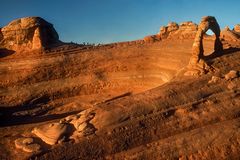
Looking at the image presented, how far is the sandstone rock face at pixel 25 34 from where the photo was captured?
19250mm

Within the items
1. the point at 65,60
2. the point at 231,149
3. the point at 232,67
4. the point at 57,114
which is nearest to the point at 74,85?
the point at 65,60

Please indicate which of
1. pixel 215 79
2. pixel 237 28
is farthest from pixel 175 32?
pixel 215 79

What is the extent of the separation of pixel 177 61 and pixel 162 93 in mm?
6394

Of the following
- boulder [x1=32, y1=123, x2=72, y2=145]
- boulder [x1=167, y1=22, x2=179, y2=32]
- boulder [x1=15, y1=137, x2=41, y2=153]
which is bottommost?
boulder [x1=15, y1=137, x2=41, y2=153]

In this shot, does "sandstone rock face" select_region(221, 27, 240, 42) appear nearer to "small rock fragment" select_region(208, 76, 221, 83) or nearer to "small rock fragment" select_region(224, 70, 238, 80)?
"small rock fragment" select_region(224, 70, 238, 80)

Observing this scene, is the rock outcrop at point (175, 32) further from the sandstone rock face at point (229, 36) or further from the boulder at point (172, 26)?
the sandstone rock face at point (229, 36)

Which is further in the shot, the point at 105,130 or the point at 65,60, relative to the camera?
the point at 65,60

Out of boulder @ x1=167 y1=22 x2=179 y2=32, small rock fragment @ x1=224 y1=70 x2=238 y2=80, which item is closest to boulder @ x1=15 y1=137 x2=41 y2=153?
small rock fragment @ x1=224 y1=70 x2=238 y2=80

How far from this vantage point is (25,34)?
63.4 ft

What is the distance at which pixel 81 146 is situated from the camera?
9.46m

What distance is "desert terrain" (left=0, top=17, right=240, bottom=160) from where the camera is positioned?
980cm

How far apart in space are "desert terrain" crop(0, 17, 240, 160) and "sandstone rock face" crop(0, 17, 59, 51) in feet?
0.20

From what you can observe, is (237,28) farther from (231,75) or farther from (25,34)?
(25,34)

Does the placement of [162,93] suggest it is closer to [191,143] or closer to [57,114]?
[191,143]
